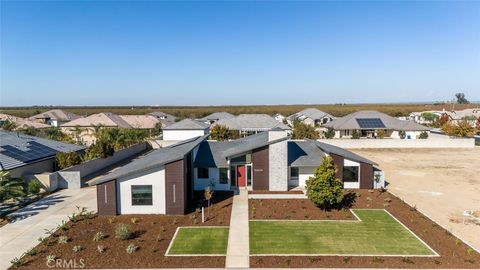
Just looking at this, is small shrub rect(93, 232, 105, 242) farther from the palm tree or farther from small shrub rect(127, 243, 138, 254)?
the palm tree

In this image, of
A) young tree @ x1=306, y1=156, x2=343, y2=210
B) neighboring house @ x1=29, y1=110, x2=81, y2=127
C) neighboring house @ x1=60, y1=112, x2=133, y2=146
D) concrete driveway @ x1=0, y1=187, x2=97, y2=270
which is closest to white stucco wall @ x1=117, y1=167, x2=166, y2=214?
concrete driveway @ x1=0, y1=187, x2=97, y2=270

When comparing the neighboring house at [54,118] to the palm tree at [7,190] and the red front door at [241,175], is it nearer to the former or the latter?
the palm tree at [7,190]

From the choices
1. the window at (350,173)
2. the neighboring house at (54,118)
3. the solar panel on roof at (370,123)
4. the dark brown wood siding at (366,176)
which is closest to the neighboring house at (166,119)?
the neighboring house at (54,118)

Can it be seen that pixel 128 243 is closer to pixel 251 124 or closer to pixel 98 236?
pixel 98 236

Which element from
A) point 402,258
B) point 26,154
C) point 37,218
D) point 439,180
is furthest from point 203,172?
point 439,180

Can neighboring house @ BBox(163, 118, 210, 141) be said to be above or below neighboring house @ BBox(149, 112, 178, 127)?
below

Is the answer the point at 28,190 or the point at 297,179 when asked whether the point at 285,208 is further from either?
the point at 28,190
